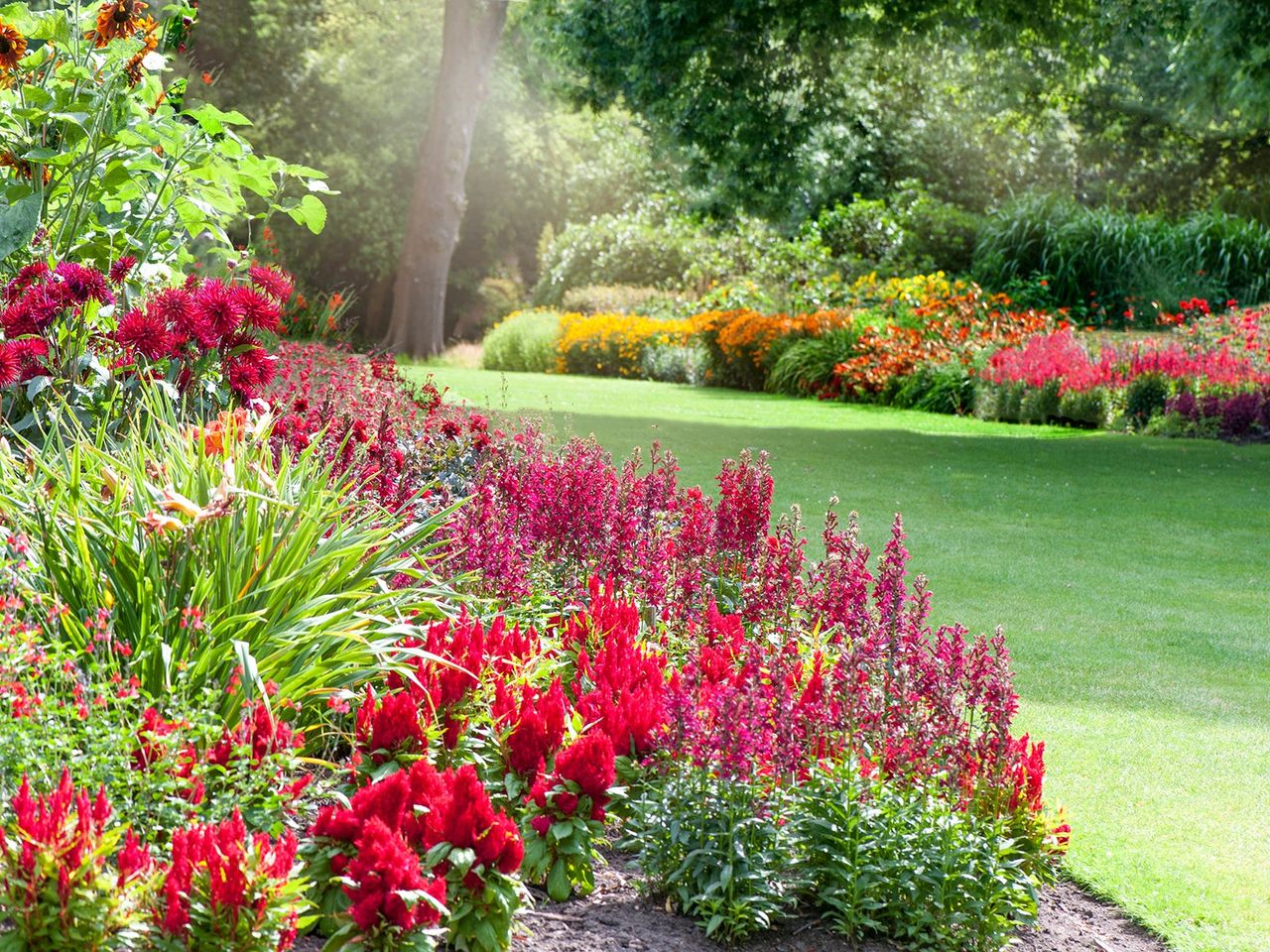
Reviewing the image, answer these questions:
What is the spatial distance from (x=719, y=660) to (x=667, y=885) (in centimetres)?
74

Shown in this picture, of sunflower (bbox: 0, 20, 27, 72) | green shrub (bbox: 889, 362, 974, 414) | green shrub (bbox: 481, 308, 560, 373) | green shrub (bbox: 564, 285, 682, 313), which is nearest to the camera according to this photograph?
sunflower (bbox: 0, 20, 27, 72)

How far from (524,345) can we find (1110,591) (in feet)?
58.5

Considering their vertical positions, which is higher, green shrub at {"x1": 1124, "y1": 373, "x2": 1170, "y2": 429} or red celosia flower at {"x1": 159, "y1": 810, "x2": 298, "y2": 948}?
green shrub at {"x1": 1124, "y1": 373, "x2": 1170, "y2": 429}

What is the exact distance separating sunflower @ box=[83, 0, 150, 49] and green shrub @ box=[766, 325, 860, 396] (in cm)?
1371

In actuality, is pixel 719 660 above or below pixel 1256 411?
below

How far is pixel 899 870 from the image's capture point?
278 cm

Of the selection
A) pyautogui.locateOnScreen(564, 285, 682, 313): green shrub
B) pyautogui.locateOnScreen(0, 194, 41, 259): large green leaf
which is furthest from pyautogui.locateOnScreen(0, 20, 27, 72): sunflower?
pyautogui.locateOnScreen(564, 285, 682, 313): green shrub

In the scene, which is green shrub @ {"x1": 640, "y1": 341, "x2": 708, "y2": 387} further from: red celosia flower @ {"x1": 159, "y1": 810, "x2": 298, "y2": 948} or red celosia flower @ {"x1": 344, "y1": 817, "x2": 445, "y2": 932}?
red celosia flower @ {"x1": 159, "y1": 810, "x2": 298, "y2": 948}

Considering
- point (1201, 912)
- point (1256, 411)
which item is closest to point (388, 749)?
point (1201, 912)

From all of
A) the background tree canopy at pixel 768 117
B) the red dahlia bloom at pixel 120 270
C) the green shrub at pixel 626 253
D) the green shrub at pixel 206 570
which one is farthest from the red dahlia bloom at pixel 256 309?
the green shrub at pixel 626 253

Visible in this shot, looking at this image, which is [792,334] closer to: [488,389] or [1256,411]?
[488,389]

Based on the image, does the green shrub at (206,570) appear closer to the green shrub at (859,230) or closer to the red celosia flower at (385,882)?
the red celosia flower at (385,882)

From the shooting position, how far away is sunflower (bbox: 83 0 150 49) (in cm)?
453

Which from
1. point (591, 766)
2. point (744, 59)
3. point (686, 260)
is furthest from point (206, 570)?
point (686, 260)
